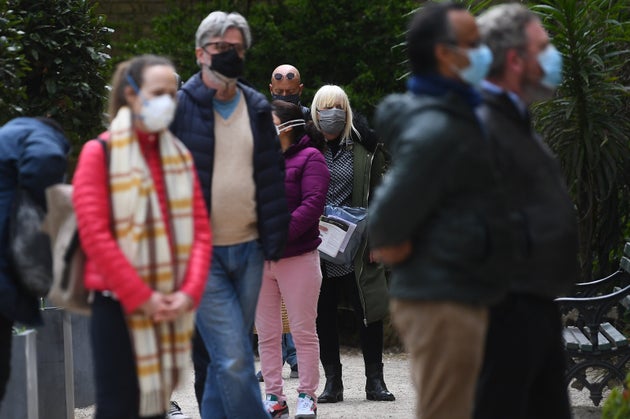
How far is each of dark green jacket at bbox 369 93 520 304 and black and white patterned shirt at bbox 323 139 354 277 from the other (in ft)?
12.6

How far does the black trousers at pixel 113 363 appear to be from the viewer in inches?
185

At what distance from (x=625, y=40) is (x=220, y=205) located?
13.2 feet

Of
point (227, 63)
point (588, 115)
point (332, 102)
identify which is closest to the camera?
point (227, 63)

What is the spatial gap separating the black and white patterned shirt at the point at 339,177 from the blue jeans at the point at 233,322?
2.25 m

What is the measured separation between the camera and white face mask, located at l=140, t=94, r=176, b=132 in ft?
15.6

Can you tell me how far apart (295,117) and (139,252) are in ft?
9.82

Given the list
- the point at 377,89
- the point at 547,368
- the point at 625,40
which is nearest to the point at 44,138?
the point at 547,368

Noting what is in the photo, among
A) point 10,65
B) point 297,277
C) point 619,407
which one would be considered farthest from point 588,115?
point 619,407

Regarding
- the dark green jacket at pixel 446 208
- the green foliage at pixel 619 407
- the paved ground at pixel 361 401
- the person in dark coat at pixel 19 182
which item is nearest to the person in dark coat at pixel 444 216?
Answer: the dark green jacket at pixel 446 208

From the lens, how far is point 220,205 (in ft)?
19.1

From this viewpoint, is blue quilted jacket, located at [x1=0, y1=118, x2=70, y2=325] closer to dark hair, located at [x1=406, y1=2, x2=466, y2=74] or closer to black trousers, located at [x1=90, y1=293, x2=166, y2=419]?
black trousers, located at [x1=90, y1=293, x2=166, y2=419]

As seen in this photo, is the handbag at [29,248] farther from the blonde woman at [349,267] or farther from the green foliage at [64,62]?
the blonde woman at [349,267]

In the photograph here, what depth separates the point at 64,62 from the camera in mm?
8188

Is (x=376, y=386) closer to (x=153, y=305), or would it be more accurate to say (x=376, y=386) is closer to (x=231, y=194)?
(x=231, y=194)
